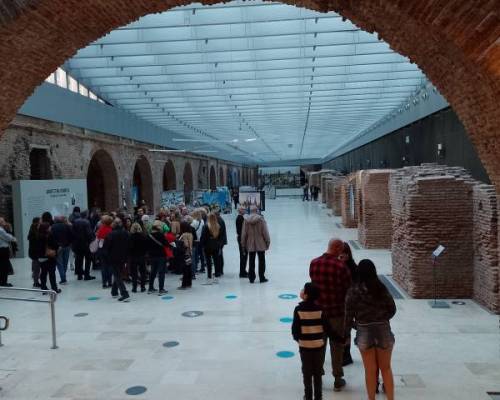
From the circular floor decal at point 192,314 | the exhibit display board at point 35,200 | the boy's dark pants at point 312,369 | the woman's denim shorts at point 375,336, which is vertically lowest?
the circular floor decal at point 192,314

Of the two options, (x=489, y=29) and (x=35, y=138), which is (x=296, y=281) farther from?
(x=35, y=138)

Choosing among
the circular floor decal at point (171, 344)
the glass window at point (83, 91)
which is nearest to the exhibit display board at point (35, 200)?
the glass window at point (83, 91)

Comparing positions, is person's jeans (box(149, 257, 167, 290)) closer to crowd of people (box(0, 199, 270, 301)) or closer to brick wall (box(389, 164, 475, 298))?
crowd of people (box(0, 199, 270, 301))

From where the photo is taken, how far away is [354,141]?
37.9 m

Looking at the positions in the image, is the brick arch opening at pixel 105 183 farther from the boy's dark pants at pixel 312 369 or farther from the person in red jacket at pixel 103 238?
the boy's dark pants at pixel 312 369

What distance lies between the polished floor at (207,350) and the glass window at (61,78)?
9341 mm

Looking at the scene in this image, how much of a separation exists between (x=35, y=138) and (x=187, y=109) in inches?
335

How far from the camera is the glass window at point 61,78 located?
1648cm

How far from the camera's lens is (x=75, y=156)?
712 inches

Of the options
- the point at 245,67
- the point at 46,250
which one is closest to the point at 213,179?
the point at 245,67

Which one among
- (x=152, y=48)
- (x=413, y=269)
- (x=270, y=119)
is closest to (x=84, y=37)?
(x=413, y=269)

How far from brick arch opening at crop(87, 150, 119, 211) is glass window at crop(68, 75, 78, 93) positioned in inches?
157

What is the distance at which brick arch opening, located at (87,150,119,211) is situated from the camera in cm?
2209

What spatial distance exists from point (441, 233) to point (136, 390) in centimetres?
554
